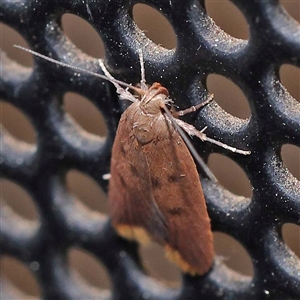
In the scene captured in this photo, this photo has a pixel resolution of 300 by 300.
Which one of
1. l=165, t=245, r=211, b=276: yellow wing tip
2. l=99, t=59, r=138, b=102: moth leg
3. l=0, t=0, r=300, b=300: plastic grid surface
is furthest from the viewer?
l=165, t=245, r=211, b=276: yellow wing tip

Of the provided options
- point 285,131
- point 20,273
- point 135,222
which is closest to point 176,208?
point 135,222

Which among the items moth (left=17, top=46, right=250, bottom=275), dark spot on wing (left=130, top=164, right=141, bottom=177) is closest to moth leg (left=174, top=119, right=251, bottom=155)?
moth (left=17, top=46, right=250, bottom=275)

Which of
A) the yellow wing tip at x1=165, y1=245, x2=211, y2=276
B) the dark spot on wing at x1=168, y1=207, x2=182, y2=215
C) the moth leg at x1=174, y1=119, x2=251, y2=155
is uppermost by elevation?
the moth leg at x1=174, y1=119, x2=251, y2=155

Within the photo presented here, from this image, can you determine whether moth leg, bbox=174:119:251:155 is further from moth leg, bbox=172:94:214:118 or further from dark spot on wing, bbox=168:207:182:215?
dark spot on wing, bbox=168:207:182:215

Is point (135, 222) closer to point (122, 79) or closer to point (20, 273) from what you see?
point (122, 79)

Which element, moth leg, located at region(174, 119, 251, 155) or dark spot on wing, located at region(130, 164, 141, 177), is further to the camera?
dark spot on wing, located at region(130, 164, 141, 177)

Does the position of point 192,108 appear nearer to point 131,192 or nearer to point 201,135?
point 201,135

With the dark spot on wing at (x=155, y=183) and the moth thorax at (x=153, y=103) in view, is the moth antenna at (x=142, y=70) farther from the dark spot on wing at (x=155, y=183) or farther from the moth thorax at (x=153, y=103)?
the dark spot on wing at (x=155, y=183)

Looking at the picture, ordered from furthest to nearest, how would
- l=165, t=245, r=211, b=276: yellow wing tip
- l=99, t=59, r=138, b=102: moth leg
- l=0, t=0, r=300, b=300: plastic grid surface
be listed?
l=165, t=245, r=211, b=276: yellow wing tip → l=99, t=59, r=138, b=102: moth leg → l=0, t=0, r=300, b=300: plastic grid surface
